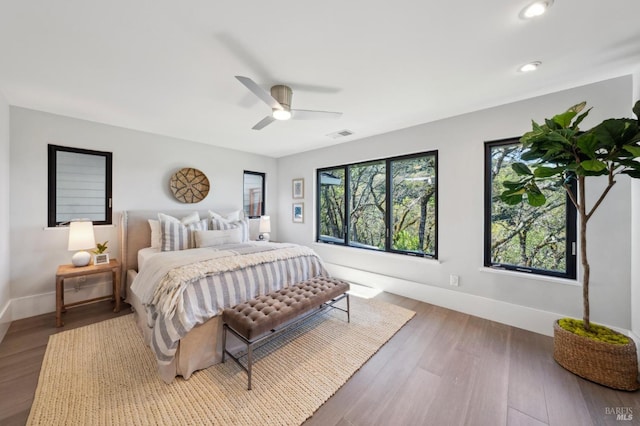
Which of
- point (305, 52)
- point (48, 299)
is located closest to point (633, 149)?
point (305, 52)

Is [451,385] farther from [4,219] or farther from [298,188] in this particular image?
[4,219]

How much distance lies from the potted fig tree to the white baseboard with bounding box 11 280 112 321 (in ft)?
16.6

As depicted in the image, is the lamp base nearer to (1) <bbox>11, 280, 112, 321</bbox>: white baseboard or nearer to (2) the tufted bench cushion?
(1) <bbox>11, 280, 112, 321</bbox>: white baseboard

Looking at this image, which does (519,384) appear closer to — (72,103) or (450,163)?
(450,163)

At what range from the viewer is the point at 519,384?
175 centimetres

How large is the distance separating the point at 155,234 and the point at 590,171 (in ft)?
15.0

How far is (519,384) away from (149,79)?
3945mm

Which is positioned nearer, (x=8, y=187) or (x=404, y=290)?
(x=8, y=187)

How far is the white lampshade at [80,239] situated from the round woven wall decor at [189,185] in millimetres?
1194

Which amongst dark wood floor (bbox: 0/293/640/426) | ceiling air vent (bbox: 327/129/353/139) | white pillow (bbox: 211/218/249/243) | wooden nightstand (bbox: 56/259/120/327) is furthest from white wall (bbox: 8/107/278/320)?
ceiling air vent (bbox: 327/129/353/139)

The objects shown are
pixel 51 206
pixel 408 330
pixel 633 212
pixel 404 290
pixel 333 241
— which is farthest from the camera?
Result: pixel 333 241

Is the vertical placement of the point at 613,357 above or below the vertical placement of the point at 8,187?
below

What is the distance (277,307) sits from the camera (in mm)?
2051

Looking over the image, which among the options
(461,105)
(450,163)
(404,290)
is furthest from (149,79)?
(404,290)
